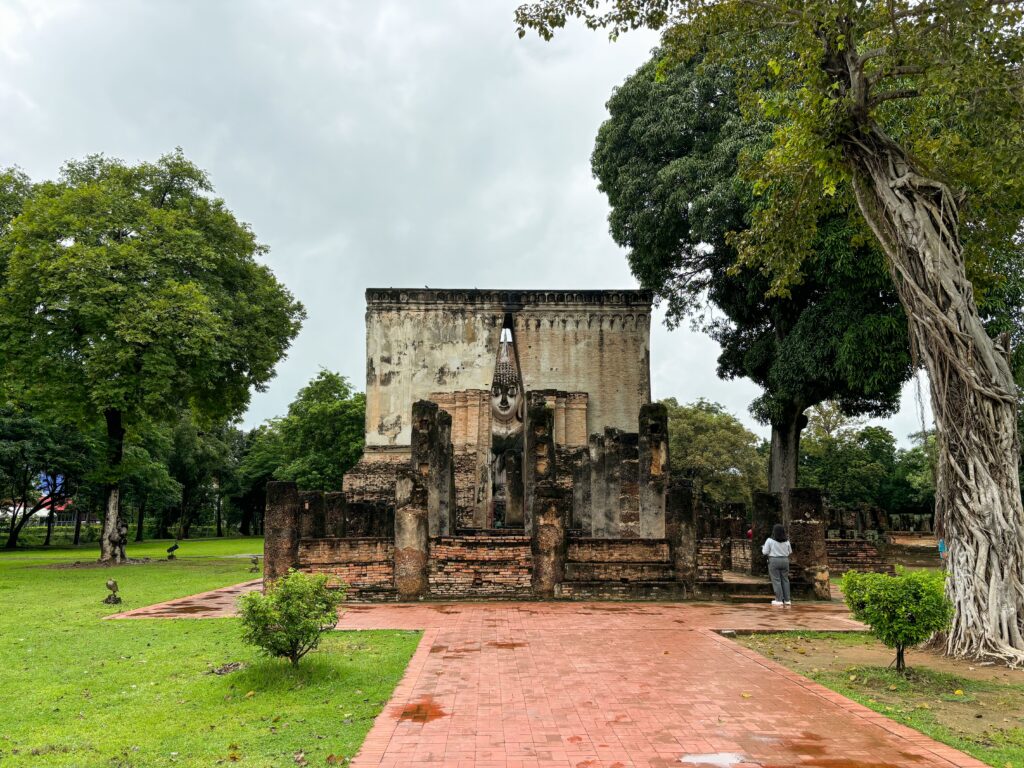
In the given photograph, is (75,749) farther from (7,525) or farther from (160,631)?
(7,525)

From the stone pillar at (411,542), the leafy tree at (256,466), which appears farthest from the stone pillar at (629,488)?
the leafy tree at (256,466)

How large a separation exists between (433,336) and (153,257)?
1150 cm

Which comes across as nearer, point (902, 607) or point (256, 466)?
point (902, 607)

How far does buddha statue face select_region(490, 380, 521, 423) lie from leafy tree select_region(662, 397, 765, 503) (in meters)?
16.2

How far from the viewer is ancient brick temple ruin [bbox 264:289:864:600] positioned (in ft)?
45.0

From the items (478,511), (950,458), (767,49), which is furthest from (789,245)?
(478,511)

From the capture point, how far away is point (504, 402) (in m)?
25.4

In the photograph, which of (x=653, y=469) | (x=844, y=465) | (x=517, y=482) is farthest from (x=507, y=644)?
(x=844, y=465)

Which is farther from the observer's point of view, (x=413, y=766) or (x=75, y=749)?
(x=75, y=749)

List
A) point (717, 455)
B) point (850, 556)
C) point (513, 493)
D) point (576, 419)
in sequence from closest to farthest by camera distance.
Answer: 1. point (850, 556)
2. point (513, 493)
3. point (576, 419)
4. point (717, 455)

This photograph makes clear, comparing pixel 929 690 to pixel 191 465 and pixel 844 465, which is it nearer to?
pixel 844 465

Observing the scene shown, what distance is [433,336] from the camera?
3006 cm

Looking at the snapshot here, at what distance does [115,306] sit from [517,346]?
15.0m

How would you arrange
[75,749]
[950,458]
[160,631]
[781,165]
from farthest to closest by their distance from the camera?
[781,165]
[160,631]
[950,458]
[75,749]
